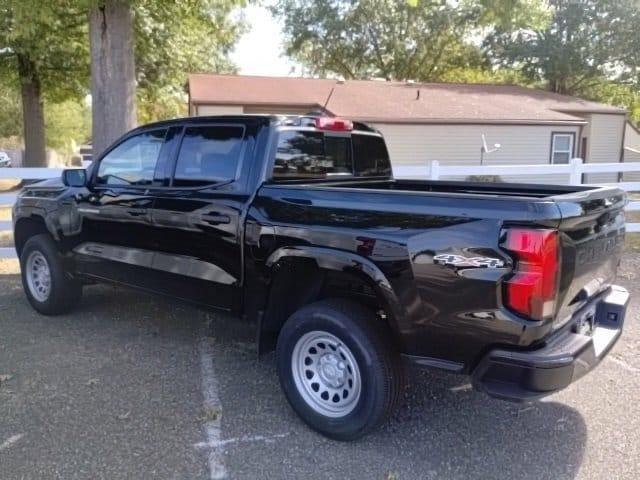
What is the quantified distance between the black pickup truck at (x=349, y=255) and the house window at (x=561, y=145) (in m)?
16.6

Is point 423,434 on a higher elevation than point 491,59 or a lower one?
lower

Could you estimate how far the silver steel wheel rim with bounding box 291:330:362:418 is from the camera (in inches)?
136

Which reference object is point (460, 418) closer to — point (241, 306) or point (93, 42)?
point (241, 306)

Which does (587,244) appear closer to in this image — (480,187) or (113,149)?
(480,187)

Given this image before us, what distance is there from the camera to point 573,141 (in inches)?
790

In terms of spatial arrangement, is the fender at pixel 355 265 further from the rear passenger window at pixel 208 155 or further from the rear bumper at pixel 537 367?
the rear passenger window at pixel 208 155

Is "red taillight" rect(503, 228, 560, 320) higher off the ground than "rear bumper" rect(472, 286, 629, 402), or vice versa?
"red taillight" rect(503, 228, 560, 320)

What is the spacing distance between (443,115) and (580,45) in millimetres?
14584

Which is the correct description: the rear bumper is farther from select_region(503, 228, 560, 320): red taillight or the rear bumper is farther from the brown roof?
the brown roof

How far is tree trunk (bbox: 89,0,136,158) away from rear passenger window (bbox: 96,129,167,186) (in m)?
3.61

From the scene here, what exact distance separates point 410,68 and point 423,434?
29374 millimetres

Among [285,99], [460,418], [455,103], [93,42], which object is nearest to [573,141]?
[455,103]

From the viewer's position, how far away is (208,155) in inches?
170

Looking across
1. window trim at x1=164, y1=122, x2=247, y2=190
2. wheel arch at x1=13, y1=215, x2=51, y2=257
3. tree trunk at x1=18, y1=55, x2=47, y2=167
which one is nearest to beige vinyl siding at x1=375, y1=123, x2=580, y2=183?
tree trunk at x1=18, y1=55, x2=47, y2=167
